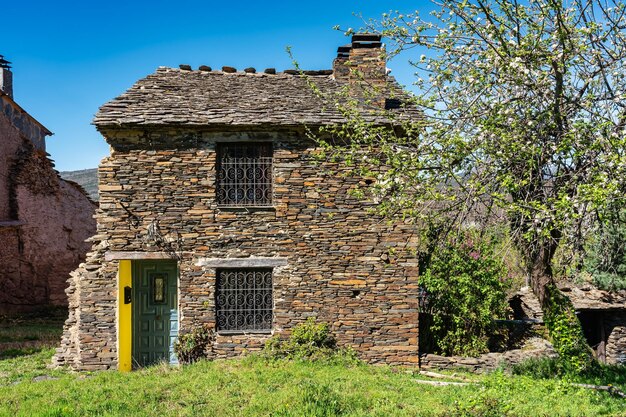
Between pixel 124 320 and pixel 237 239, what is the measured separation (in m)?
3.08

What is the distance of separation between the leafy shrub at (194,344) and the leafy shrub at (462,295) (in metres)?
5.06

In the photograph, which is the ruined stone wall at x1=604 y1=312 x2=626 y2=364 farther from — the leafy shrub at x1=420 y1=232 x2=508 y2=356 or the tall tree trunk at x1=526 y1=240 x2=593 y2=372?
the leafy shrub at x1=420 y1=232 x2=508 y2=356

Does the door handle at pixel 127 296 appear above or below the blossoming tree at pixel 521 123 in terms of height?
below

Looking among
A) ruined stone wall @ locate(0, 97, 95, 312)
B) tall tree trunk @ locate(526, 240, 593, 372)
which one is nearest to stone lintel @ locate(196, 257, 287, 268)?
tall tree trunk @ locate(526, 240, 593, 372)

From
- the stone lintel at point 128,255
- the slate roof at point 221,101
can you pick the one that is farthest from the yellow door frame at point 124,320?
the slate roof at point 221,101

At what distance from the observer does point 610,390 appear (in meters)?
8.90

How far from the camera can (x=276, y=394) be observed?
27.2ft

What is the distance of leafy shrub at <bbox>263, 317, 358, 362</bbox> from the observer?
1076cm

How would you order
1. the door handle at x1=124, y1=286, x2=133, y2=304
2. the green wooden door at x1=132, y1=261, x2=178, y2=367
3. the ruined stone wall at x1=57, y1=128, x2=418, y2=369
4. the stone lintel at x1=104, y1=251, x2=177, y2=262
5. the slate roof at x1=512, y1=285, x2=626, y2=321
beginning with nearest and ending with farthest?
the stone lintel at x1=104, y1=251, x2=177, y2=262
the ruined stone wall at x1=57, y1=128, x2=418, y2=369
the door handle at x1=124, y1=286, x2=133, y2=304
the green wooden door at x1=132, y1=261, x2=178, y2=367
the slate roof at x1=512, y1=285, x2=626, y2=321

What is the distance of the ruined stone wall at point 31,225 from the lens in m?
17.2

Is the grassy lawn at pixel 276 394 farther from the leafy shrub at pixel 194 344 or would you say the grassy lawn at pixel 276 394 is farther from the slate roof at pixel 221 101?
the slate roof at pixel 221 101

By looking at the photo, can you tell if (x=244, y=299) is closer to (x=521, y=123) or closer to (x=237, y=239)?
(x=237, y=239)

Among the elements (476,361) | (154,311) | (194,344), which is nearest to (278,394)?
(194,344)

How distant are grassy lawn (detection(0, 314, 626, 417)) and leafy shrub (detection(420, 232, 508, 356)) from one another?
140 cm
